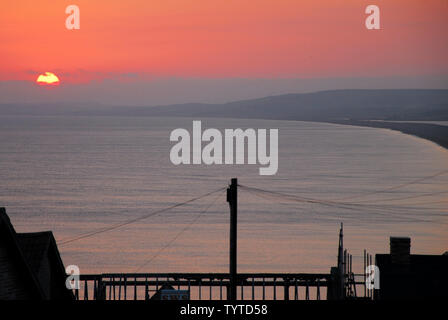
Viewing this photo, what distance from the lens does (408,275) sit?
86.7ft

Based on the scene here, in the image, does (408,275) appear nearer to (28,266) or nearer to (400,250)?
(400,250)

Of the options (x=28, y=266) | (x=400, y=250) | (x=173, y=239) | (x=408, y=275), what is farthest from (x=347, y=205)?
(x=28, y=266)

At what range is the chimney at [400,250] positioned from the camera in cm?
2608

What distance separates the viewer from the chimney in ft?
85.6

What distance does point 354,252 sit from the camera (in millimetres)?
70500

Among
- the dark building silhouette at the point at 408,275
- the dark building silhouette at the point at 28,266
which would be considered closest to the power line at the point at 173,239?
the dark building silhouette at the point at 408,275

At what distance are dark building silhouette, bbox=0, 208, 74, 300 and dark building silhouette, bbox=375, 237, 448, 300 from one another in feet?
31.5

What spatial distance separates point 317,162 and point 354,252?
111 m

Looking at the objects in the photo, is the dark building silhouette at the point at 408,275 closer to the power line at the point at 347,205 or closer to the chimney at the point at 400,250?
the chimney at the point at 400,250

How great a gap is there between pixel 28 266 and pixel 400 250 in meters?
12.0

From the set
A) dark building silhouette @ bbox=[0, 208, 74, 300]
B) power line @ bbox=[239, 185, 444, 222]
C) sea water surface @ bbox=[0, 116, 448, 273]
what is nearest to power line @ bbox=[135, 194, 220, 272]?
sea water surface @ bbox=[0, 116, 448, 273]

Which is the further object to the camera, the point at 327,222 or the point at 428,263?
the point at 327,222
